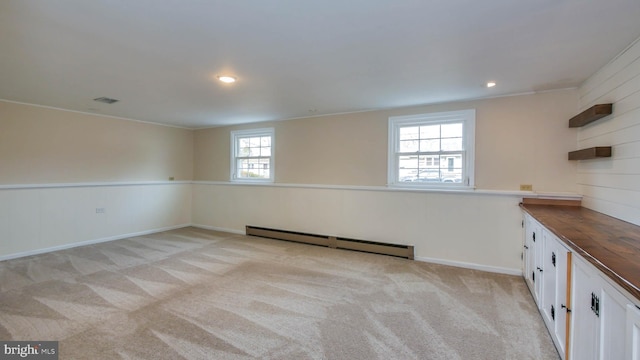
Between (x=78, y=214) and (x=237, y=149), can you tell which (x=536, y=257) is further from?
(x=78, y=214)

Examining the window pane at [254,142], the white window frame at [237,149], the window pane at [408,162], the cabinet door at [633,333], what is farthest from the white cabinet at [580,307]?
the window pane at [254,142]

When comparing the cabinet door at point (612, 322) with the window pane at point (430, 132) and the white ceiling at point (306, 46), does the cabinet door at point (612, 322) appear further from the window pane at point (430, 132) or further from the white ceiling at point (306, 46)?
the window pane at point (430, 132)

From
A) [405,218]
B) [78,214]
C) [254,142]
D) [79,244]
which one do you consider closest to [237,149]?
[254,142]

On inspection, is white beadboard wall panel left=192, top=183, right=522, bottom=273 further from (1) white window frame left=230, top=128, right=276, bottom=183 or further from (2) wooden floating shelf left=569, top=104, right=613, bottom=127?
(2) wooden floating shelf left=569, top=104, right=613, bottom=127

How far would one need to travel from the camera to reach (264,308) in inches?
107

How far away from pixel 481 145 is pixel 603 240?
2281 millimetres

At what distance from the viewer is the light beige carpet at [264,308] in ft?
6.94

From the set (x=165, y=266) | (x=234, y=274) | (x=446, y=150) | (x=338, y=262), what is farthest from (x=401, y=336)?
(x=165, y=266)

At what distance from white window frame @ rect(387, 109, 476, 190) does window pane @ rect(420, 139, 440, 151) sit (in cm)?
26

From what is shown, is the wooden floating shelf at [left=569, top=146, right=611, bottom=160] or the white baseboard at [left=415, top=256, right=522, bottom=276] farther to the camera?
the white baseboard at [left=415, top=256, right=522, bottom=276]

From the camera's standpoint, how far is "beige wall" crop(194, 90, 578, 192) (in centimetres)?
341

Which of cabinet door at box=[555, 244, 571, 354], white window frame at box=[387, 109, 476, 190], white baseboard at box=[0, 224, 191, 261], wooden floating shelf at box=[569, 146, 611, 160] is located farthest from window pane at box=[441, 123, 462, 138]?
white baseboard at box=[0, 224, 191, 261]

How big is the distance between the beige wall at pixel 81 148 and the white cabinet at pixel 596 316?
21.0 feet

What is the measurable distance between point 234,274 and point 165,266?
1028mm
